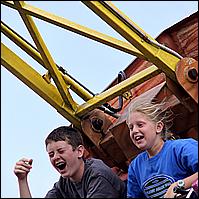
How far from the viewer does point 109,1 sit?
2865 millimetres

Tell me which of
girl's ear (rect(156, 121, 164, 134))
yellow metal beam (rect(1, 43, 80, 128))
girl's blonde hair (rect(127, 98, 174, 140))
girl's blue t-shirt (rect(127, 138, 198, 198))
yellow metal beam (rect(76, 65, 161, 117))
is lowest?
girl's blue t-shirt (rect(127, 138, 198, 198))

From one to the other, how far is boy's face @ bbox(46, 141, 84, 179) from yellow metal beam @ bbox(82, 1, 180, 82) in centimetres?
52

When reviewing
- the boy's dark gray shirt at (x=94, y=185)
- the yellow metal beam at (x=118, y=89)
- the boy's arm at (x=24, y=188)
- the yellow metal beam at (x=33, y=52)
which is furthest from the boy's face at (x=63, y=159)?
the yellow metal beam at (x=33, y=52)

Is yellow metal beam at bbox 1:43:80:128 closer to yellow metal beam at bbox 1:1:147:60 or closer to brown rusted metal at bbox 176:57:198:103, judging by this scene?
yellow metal beam at bbox 1:1:147:60

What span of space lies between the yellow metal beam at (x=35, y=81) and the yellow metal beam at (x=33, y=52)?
0.06 meters

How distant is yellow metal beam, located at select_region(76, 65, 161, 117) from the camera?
10.4ft

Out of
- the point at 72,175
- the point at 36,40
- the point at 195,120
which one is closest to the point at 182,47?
the point at 195,120

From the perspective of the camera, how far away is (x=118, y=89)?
3.31 metres

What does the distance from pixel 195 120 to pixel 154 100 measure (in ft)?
0.73

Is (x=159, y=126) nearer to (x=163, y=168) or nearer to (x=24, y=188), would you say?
(x=163, y=168)

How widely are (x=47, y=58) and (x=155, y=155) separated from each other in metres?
0.82

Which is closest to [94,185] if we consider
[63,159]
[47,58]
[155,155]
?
[63,159]

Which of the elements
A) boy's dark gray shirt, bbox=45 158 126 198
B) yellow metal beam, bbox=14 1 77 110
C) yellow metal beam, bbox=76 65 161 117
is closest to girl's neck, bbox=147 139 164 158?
boy's dark gray shirt, bbox=45 158 126 198

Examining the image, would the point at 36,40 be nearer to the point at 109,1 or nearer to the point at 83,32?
the point at 83,32
